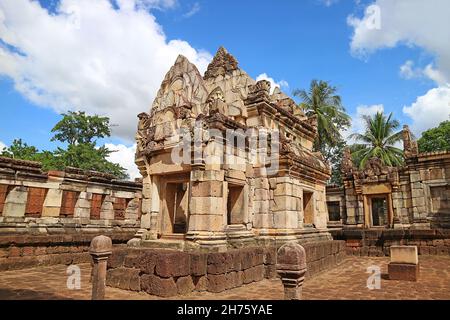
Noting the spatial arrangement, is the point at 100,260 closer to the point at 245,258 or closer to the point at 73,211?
the point at 245,258

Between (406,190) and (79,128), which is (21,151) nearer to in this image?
(79,128)

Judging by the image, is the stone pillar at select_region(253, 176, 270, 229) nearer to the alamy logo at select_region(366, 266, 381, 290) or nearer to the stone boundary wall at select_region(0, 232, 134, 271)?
the alamy logo at select_region(366, 266, 381, 290)

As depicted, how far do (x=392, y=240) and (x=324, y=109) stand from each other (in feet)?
54.8

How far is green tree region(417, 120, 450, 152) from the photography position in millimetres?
27781

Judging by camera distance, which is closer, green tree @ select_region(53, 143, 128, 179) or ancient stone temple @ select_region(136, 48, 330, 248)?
ancient stone temple @ select_region(136, 48, 330, 248)

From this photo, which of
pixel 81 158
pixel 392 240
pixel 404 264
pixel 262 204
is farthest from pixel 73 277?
pixel 81 158

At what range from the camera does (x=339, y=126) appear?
100.0 ft

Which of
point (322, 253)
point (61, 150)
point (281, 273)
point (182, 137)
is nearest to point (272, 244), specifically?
point (322, 253)

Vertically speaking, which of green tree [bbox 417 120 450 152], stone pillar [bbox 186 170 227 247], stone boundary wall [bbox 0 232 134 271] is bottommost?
stone boundary wall [bbox 0 232 134 271]

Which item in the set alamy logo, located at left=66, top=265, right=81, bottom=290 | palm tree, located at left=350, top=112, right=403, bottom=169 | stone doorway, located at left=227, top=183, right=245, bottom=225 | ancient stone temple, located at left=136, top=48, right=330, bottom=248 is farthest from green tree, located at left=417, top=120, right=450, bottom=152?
alamy logo, located at left=66, top=265, right=81, bottom=290

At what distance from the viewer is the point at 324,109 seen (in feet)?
89.4

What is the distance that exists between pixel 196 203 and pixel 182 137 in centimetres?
158

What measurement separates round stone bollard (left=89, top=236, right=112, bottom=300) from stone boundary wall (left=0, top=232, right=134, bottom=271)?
17.3ft

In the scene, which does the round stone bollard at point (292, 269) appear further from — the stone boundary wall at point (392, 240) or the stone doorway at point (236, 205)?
the stone boundary wall at point (392, 240)
